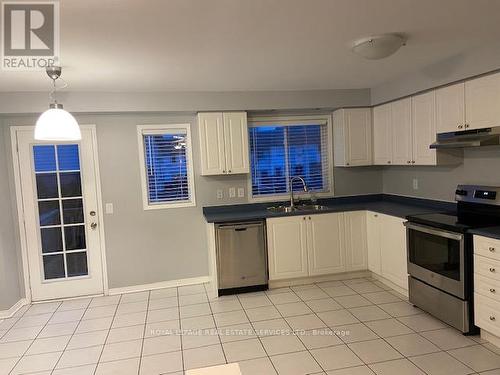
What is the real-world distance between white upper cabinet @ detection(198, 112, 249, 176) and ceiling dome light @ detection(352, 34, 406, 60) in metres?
1.92

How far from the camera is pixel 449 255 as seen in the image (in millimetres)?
3033

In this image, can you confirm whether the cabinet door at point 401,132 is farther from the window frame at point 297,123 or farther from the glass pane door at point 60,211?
the glass pane door at point 60,211

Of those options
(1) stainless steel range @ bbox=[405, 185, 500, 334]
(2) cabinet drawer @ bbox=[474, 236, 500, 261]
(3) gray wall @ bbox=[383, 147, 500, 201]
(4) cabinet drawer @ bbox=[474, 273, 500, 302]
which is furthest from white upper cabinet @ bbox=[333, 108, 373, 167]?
(4) cabinet drawer @ bbox=[474, 273, 500, 302]

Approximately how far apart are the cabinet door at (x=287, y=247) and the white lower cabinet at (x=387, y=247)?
80 centimetres

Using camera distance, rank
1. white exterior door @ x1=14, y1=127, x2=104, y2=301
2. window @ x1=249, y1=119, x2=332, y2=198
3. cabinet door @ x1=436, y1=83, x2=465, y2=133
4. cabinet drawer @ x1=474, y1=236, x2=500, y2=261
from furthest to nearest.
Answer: window @ x1=249, y1=119, x2=332, y2=198, white exterior door @ x1=14, y1=127, x2=104, y2=301, cabinet door @ x1=436, y1=83, x2=465, y2=133, cabinet drawer @ x1=474, y1=236, x2=500, y2=261

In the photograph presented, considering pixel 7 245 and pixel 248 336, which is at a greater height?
pixel 7 245

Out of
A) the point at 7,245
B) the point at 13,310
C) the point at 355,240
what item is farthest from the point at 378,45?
the point at 13,310

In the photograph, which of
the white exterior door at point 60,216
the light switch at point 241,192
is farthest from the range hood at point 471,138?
the white exterior door at point 60,216

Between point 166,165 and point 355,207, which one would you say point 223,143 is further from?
point 355,207

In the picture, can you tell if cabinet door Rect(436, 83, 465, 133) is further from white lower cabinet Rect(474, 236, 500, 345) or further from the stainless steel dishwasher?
the stainless steel dishwasher

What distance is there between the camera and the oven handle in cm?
292

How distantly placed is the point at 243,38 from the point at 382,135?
8.73ft

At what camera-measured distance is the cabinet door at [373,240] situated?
421 cm

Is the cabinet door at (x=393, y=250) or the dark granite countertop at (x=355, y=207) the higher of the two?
the dark granite countertop at (x=355, y=207)
